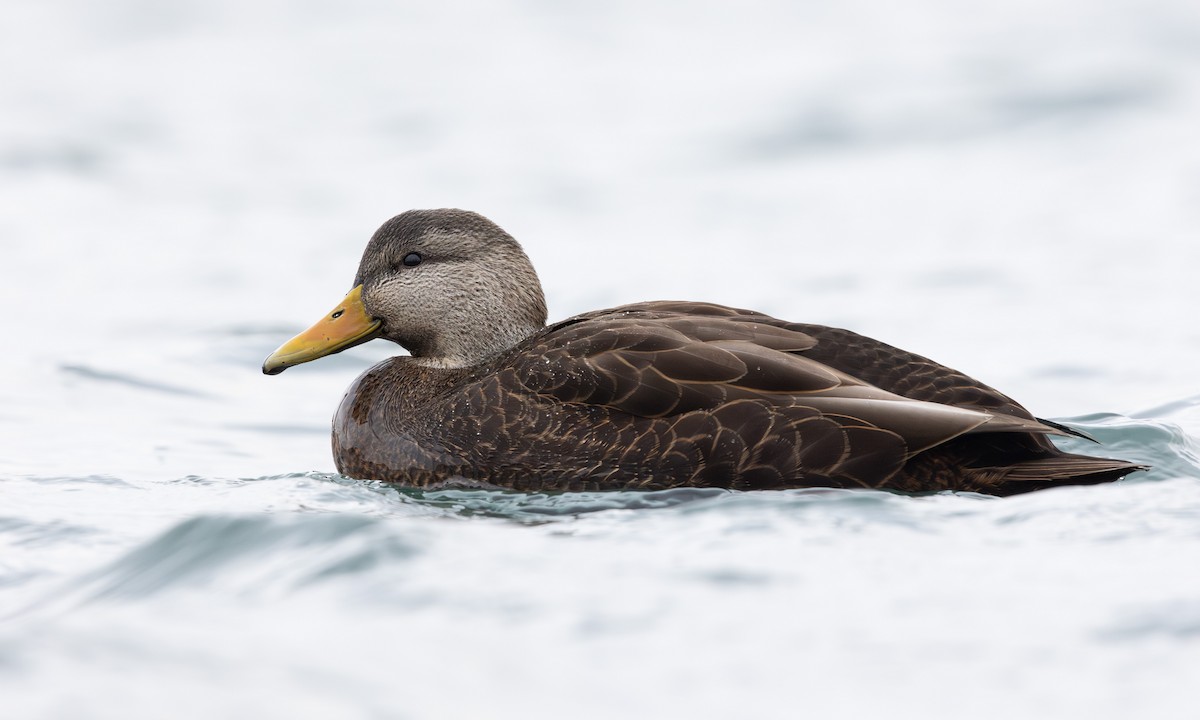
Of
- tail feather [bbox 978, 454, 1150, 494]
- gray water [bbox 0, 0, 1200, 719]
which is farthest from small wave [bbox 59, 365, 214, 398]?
tail feather [bbox 978, 454, 1150, 494]

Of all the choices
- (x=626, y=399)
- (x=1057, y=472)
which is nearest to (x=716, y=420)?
(x=626, y=399)

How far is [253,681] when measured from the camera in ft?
17.1

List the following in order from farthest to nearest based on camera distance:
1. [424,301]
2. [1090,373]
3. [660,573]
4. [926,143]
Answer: [926,143] < [1090,373] < [424,301] < [660,573]

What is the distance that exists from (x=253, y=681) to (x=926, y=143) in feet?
39.8

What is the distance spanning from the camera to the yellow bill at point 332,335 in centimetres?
829

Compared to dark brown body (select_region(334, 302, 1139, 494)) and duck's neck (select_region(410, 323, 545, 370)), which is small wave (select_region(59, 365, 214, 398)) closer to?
duck's neck (select_region(410, 323, 545, 370))

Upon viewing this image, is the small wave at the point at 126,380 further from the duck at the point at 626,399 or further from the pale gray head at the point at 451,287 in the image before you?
the pale gray head at the point at 451,287

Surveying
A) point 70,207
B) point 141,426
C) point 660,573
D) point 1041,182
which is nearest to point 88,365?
point 141,426

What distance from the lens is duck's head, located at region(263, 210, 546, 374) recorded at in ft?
27.1

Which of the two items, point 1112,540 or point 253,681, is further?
point 1112,540

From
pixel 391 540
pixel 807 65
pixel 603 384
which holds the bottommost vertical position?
pixel 391 540

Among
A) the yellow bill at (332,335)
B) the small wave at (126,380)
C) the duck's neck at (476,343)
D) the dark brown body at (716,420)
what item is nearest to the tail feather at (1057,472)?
the dark brown body at (716,420)

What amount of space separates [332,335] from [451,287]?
26.9 inches

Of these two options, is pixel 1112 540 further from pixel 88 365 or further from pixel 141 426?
pixel 88 365
